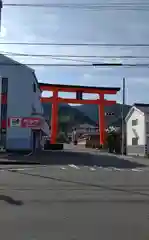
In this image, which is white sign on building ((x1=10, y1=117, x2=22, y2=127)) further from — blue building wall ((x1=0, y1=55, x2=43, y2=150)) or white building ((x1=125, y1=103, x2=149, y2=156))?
white building ((x1=125, y1=103, x2=149, y2=156))

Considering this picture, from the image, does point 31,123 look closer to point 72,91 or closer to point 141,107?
point 141,107

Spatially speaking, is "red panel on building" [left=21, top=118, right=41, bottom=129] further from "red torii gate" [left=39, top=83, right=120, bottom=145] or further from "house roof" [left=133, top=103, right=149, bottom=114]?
"red torii gate" [left=39, top=83, right=120, bottom=145]

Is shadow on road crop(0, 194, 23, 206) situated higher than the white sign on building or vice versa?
the white sign on building

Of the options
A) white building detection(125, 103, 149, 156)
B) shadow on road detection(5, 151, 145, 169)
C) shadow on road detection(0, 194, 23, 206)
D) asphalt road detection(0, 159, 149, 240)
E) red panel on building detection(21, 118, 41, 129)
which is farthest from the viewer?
white building detection(125, 103, 149, 156)

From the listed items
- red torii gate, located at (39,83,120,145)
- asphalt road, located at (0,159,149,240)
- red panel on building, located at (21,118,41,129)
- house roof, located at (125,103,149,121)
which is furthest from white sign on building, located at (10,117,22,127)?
asphalt road, located at (0,159,149,240)

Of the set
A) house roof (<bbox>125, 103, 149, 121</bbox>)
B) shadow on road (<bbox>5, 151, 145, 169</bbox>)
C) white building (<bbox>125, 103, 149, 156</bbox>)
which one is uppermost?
house roof (<bbox>125, 103, 149, 121</bbox>)

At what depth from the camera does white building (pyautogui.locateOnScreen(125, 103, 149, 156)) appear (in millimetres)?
52938

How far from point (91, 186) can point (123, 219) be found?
6304 mm

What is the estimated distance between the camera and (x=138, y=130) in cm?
5609

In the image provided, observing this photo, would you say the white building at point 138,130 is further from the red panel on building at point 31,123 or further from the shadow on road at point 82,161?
the red panel on building at point 31,123

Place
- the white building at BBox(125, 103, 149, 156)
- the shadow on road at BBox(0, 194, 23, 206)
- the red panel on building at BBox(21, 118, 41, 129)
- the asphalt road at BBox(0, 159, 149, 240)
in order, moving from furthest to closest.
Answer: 1. the white building at BBox(125, 103, 149, 156)
2. the red panel on building at BBox(21, 118, 41, 129)
3. the shadow on road at BBox(0, 194, 23, 206)
4. the asphalt road at BBox(0, 159, 149, 240)

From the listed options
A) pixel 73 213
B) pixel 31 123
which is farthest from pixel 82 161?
pixel 73 213

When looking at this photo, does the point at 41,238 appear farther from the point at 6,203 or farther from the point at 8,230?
the point at 6,203

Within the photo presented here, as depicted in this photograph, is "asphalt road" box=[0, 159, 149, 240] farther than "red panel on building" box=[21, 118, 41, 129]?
No
